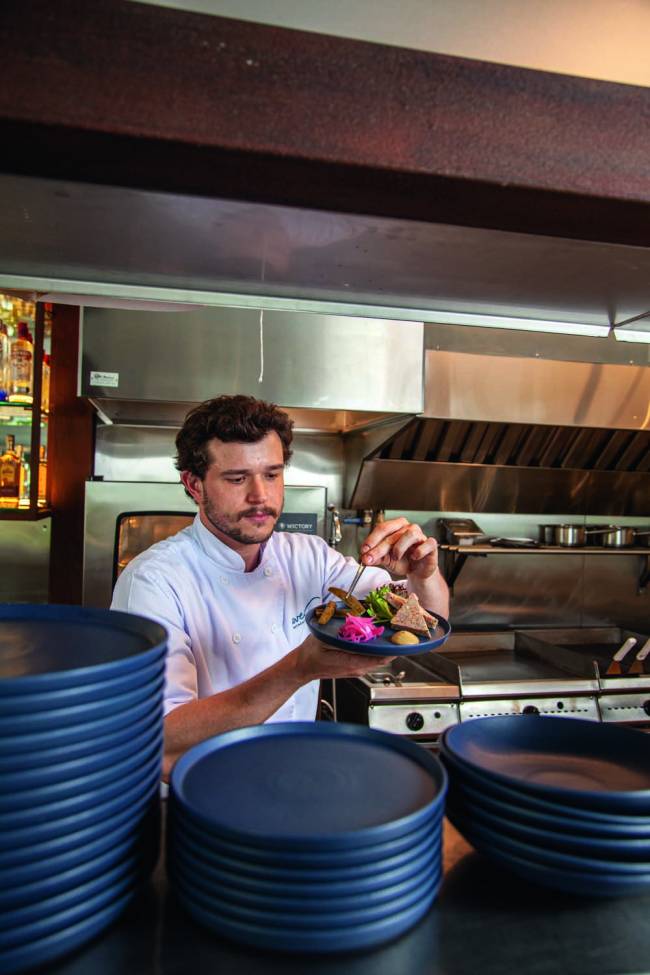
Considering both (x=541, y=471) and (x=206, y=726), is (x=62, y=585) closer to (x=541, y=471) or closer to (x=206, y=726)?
(x=206, y=726)

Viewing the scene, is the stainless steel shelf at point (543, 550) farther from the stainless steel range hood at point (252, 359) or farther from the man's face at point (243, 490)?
the man's face at point (243, 490)

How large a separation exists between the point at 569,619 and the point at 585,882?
4154 mm

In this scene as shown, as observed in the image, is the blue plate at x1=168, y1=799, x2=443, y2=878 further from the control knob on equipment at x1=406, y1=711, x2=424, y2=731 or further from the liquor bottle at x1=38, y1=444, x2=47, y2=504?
the liquor bottle at x1=38, y1=444, x2=47, y2=504

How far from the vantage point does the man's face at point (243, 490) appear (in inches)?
79.4

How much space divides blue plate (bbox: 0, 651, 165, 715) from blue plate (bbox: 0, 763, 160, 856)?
3.8 inches

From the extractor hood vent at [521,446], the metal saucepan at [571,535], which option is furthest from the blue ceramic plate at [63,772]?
the metal saucepan at [571,535]

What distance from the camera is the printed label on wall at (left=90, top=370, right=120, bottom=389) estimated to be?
9.69 ft

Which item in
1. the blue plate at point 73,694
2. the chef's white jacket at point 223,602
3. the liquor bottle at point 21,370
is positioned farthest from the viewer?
the liquor bottle at point 21,370

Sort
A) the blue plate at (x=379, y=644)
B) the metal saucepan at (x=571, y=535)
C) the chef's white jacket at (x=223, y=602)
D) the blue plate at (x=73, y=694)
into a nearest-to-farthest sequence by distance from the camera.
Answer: the blue plate at (x=73, y=694)
the blue plate at (x=379, y=644)
the chef's white jacket at (x=223, y=602)
the metal saucepan at (x=571, y=535)

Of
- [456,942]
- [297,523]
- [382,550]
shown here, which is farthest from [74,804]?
[297,523]

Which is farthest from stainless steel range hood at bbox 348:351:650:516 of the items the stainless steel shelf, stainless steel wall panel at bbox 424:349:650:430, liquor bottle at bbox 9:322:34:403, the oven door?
liquor bottle at bbox 9:322:34:403

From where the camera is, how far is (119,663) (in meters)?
0.63

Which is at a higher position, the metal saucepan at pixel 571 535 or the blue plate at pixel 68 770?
the blue plate at pixel 68 770

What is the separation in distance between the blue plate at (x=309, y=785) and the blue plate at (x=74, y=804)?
0.19ft
